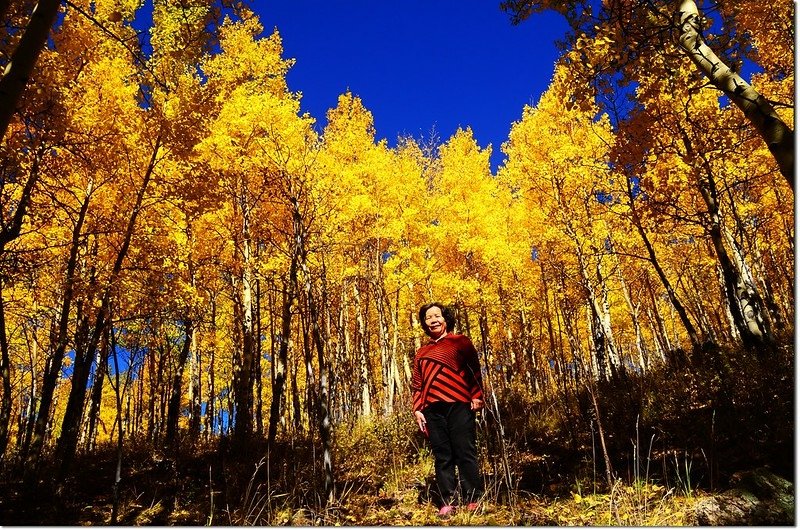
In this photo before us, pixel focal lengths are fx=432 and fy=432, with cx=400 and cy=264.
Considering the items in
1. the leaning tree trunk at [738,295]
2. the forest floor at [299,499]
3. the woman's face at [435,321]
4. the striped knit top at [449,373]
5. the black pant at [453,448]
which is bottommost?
the forest floor at [299,499]

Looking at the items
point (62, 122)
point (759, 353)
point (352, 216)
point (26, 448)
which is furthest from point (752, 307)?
point (26, 448)

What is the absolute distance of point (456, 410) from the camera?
346 centimetres

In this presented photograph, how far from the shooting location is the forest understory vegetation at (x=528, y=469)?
10.4 ft

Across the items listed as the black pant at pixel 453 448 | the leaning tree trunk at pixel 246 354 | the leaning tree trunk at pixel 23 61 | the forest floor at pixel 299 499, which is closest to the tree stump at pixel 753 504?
the forest floor at pixel 299 499

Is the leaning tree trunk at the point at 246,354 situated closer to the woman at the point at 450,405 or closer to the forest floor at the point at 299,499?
the forest floor at the point at 299,499

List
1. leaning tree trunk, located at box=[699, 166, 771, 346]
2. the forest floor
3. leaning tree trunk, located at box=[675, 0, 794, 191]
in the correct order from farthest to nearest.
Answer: leaning tree trunk, located at box=[699, 166, 771, 346]
the forest floor
leaning tree trunk, located at box=[675, 0, 794, 191]

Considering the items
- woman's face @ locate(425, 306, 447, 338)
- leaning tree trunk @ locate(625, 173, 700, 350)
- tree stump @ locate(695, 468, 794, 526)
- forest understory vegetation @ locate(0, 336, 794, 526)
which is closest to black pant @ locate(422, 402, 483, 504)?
forest understory vegetation @ locate(0, 336, 794, 526)

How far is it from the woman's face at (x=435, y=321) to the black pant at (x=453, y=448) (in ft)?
1.99

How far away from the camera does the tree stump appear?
243cm

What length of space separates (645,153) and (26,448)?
37.7 feet

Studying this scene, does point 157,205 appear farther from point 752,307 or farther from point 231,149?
point 752,307

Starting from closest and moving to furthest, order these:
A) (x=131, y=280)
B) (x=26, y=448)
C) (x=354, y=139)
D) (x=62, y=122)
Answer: (x=62, y=122)
(x=131, y=280)
(x=26, y=448)
(x=354, y=139)

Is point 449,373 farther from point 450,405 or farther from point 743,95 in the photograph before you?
point 743,95

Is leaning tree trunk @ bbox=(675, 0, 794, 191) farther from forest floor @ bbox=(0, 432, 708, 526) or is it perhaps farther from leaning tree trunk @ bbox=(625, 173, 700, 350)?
leaning tree trunk @ bbox=(625, 173, 700, 350)
